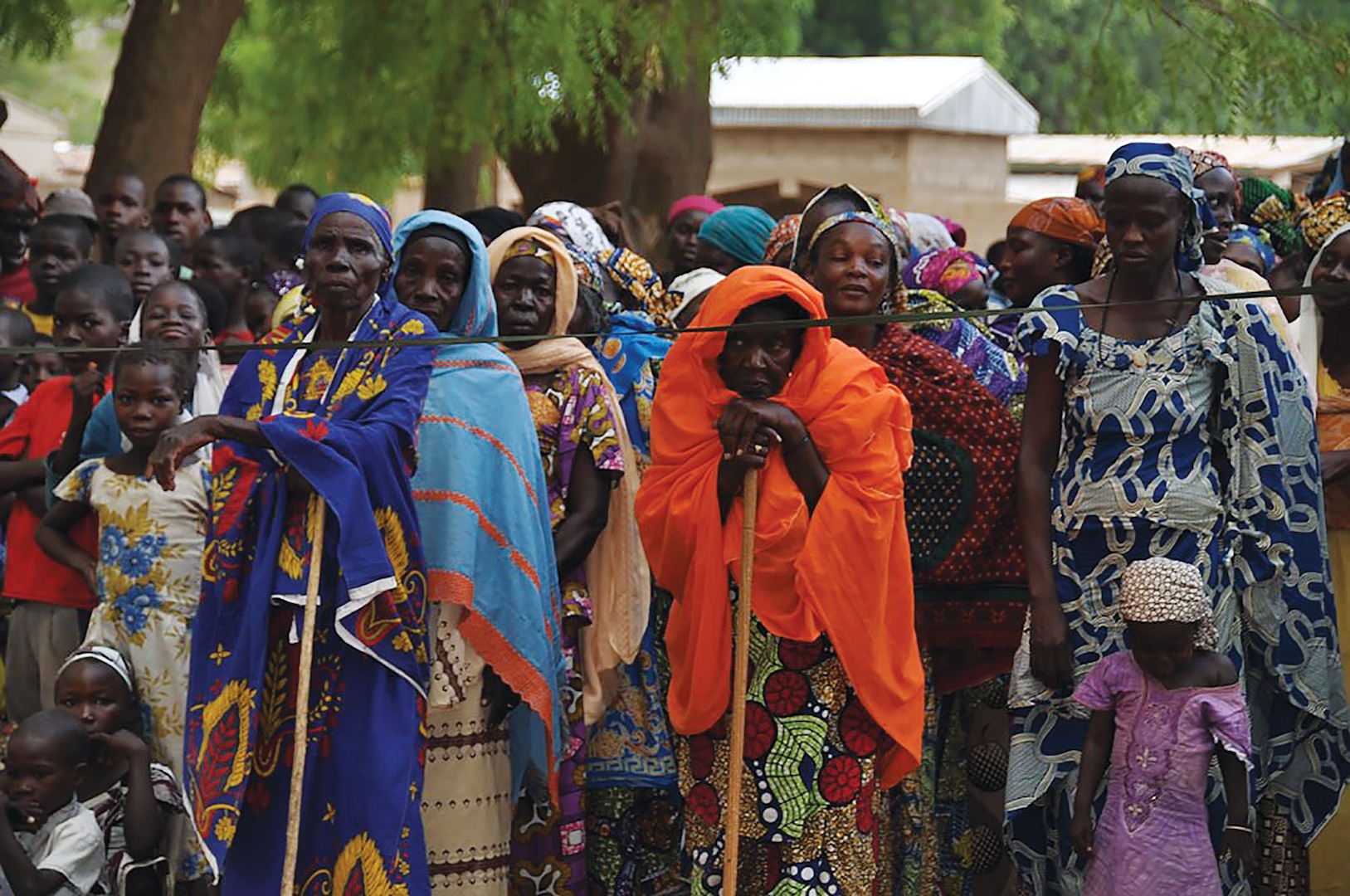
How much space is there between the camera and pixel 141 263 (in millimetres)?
8945

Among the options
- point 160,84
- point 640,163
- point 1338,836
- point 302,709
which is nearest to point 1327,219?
point 1338,836

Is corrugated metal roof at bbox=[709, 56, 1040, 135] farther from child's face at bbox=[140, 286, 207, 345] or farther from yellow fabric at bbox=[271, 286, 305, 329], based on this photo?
child's face at bbox=[140, 286, 207, 345]

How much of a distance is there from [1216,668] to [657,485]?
1.52 meters

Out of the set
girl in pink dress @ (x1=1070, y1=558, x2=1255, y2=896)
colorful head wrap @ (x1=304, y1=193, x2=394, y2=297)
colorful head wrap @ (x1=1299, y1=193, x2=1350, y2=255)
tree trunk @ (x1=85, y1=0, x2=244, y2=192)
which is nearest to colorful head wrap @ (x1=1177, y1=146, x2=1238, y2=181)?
colorful head wrap @ (x1=1299, y1=193, x2=1350, y2=255)

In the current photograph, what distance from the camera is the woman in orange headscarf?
5.52 metres

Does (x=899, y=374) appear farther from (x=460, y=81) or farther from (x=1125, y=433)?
(x=460, y=81)

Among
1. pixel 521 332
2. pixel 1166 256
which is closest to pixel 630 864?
pixel 521 332

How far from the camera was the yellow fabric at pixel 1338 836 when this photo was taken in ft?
21.1

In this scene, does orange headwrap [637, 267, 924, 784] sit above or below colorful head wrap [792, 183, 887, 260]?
below

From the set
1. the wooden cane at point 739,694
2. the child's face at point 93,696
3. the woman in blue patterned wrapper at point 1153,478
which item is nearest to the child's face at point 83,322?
the child's face at point 93,696

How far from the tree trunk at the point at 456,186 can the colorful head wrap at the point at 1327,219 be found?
790 centimetres

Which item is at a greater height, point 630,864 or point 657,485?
point 657,485

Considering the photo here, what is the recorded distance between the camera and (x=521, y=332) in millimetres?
6574

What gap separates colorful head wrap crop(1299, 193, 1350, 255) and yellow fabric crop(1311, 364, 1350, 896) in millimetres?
574
